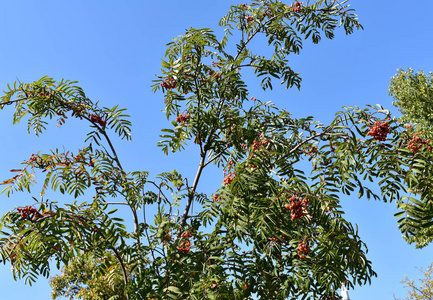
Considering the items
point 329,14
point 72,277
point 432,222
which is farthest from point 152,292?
point 72,277

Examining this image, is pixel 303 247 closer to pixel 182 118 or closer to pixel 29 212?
pixel 182 118

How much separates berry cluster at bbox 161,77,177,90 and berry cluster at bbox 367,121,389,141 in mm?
2522

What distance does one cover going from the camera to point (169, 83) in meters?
5.07

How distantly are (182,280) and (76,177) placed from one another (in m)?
1.87

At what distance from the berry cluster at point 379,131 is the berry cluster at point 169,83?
8.27 ft

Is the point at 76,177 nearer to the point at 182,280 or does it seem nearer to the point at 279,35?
the point at 182,280

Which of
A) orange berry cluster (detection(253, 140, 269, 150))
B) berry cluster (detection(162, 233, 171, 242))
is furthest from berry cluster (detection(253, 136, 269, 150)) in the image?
berry cluster (detection(162, 233, 171, 242))

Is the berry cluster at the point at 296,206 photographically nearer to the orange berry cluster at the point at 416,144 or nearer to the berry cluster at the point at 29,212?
the orange berry cluster at the point at 416,144

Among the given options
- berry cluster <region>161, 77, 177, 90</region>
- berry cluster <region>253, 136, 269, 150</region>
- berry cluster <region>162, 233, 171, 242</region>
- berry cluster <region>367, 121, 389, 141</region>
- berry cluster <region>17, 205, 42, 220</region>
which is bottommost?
berry cluster <region>162, 233, 171, 242</region>

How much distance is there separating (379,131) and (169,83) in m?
2.63

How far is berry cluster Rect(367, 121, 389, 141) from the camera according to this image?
11.9 feet

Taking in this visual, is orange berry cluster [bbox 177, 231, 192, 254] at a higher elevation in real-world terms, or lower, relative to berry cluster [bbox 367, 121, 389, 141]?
lower

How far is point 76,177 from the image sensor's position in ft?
15.5

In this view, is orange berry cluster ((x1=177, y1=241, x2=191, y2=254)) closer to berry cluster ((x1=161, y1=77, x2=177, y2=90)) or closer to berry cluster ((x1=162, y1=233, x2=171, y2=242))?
berry cluster ((x1=162, y1=233, x2=171, y2=242))
